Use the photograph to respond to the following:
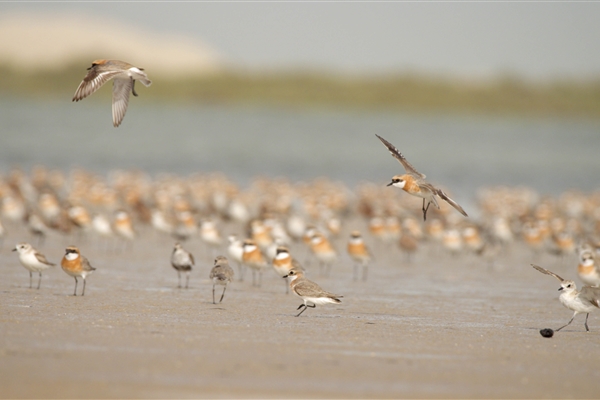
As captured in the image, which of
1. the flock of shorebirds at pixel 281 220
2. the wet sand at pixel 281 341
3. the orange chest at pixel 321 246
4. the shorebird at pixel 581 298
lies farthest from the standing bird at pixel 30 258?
the shorebird at pixel 581 298

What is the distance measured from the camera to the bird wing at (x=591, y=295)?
10812 millimetres

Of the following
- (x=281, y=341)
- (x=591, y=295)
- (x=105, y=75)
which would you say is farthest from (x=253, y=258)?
(x=591, y=295)

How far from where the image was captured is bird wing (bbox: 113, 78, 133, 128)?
12852 millimetres

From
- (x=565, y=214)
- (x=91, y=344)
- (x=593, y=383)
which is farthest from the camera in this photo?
(x=565, y=214)

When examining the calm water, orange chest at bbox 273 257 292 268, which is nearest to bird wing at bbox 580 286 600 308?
orange chest at bbox 273 257 292 268

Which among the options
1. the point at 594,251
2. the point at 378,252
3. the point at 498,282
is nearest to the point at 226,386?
the point at 498,282

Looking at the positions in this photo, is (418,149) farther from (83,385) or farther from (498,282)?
(83,385)

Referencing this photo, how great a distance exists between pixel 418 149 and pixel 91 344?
4730 centimetres

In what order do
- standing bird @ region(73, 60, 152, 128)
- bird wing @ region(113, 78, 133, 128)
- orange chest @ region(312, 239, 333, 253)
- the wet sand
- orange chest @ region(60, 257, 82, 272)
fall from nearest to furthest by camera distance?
the wet sand, standing bird @ region(73, 60, 152, 128), orange chest @ region(60, 257, 82, 272), bird wing @ region(113, 78, 133, 128), orange chest @ region(312, 239, 333, 253)

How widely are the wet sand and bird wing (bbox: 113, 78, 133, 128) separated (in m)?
2.58

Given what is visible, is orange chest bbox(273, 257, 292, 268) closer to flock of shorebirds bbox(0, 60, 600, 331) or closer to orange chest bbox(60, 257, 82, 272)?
flock of shorebirds bbox(0, 60, 600, 331)

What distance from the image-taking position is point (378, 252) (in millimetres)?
20203

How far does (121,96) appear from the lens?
13.2m

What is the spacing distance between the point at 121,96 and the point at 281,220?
26.9 feet
